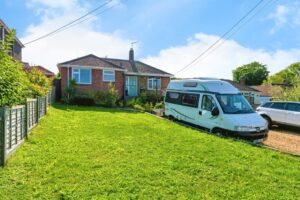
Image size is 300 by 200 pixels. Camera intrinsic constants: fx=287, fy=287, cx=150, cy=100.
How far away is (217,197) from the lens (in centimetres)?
496

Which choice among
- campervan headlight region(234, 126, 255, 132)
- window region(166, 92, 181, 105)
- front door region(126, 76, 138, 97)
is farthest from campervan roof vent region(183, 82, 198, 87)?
front door region(126, 76, 138, 97)

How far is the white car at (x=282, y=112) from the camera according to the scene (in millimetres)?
15459

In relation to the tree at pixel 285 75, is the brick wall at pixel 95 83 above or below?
below

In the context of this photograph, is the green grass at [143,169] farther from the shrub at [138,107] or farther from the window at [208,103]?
the shrub at [138,107]

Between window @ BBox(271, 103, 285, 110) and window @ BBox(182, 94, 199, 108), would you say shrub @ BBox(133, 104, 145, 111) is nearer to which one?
window @ BBox(182, 94, 199, 108)

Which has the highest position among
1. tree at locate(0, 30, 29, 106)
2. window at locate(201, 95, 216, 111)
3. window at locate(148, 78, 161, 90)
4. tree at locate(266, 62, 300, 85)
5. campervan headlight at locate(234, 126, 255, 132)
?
tree at locate(266, 62, 300, 85)

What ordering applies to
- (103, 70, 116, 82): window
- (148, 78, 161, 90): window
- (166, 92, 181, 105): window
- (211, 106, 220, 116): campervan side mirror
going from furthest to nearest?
(148, 78, 161, 90): window
(103, 70, 116, 82): window
(166, 92, 181, 105): window
(211, 106, 220, 116): campervan side mirror

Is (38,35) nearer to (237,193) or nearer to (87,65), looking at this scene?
(87,65)

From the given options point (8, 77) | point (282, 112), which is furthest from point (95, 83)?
point (8, 77)

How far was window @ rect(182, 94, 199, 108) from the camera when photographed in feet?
44.6

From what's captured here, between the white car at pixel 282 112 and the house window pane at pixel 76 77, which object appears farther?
the house window pane at pixel 76 77

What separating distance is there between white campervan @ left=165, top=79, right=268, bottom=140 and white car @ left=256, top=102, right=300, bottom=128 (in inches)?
175

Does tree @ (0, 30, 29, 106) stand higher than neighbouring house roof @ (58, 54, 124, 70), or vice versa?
neighbouring house roof @ (58, 54, 124, 70)

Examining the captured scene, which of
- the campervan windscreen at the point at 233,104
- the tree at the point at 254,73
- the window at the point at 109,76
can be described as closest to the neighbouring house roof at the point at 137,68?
the window at the point at 109,76
